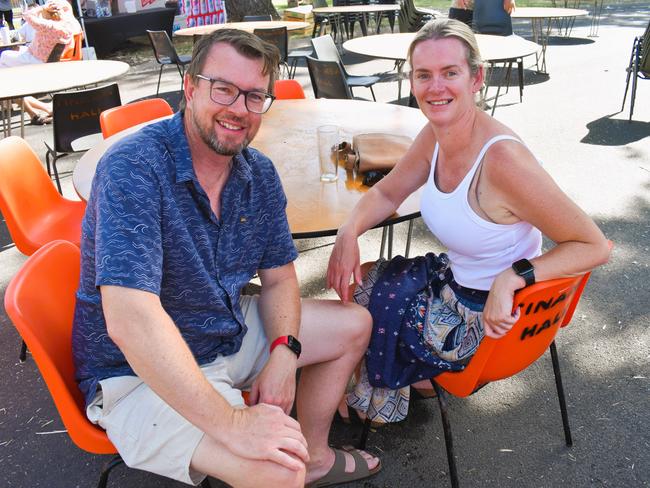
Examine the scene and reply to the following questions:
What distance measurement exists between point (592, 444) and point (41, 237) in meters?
2.67

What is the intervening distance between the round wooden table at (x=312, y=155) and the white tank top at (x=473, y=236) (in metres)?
0.15

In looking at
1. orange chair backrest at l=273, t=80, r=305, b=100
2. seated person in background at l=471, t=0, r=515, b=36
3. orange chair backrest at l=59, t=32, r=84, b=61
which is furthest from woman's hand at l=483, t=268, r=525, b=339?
orange chair backrest at l=59, t=32, r=84, b=61

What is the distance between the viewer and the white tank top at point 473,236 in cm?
174

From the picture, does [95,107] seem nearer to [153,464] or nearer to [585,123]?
[153,464]

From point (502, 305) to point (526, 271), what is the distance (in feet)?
0.43

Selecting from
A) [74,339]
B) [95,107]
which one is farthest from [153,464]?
[95,107]

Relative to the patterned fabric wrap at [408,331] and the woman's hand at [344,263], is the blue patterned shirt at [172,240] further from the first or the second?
the patterned fabric wrap at [408,331]

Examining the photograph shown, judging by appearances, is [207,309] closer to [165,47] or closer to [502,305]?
[502,305]

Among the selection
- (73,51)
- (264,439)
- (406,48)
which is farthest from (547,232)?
(73,51)

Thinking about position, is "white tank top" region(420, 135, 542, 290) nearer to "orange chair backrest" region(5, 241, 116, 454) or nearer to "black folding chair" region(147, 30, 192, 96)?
"orange chair backrest" region(5, 241, 116, 454)

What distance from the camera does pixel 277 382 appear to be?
165 centimetres

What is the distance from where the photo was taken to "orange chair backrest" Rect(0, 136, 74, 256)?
2.51m

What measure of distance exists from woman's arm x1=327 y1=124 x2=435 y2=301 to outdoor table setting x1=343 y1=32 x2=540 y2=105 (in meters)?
3.02

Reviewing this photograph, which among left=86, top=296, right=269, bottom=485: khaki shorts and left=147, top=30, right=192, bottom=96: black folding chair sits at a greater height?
left=147, top=30, right=192, bottom=96: black folding chair
